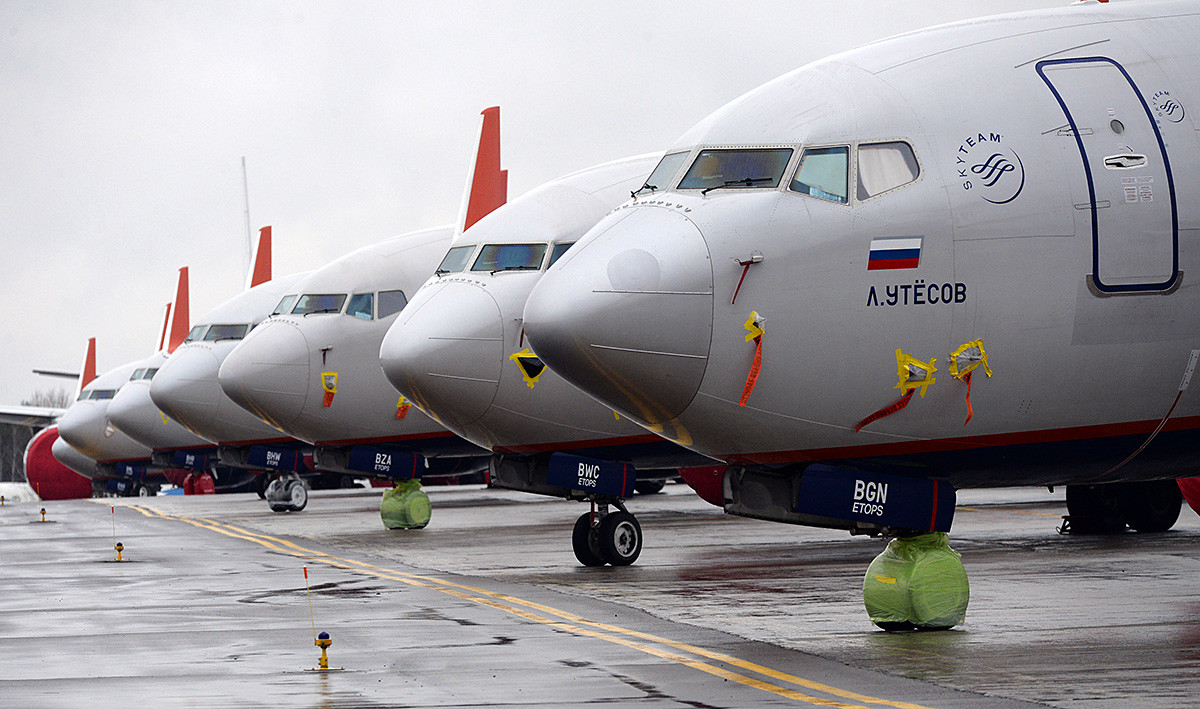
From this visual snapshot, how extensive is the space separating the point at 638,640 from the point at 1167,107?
5624 mm

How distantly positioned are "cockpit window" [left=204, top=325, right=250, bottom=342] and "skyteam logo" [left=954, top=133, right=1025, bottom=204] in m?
28.2

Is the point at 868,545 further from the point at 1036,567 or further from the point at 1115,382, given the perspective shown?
the point at 1115,382

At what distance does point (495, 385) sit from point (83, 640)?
7812 millimetres

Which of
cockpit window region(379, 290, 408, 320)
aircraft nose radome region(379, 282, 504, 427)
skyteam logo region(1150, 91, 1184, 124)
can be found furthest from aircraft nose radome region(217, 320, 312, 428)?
skyteam logo region(1150, 91, 1184, 124)

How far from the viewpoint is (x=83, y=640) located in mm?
12109

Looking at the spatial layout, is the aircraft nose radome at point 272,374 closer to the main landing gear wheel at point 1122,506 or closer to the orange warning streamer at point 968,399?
the main landing gear wheel at point 1122,506

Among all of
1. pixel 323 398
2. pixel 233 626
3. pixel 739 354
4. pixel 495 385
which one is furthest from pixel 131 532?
pixel 739 354

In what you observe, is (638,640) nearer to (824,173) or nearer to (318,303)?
(824,173)

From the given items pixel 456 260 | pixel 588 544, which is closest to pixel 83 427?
pixel 456 260

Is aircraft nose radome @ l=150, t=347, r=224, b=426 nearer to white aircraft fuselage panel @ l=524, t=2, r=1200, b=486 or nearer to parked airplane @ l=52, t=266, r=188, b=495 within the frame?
parked airplane @ l=52, t=266, r=188, b=495

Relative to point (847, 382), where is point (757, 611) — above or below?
below

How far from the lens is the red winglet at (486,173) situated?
80.3 feet

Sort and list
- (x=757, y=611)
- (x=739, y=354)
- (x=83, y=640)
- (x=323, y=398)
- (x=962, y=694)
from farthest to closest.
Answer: (x=323, y=398)
(x=757, y=611)
(x=83, y=640)
(x=739, y=354)
(x=962, y=694)

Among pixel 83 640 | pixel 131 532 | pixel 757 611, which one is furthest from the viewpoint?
pixel 131 532
